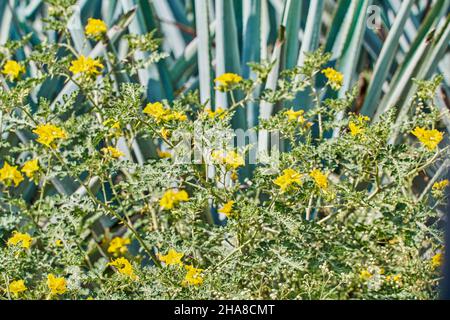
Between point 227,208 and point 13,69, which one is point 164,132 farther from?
point 13,69

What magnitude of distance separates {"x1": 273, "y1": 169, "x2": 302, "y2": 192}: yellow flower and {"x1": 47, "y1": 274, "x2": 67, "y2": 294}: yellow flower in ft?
2.26

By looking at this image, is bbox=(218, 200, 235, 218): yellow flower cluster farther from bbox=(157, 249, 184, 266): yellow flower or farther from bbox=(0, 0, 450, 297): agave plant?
bbox=(0, 0, 450, 297): agave plant

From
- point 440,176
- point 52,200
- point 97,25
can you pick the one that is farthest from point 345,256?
point 97,25

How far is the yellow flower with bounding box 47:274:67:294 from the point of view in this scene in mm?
2553

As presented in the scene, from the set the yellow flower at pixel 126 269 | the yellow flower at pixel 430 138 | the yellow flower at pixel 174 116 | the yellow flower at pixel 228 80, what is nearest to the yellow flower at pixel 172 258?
the yellow flower at pixel 126 269

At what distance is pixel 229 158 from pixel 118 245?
723 millimetres

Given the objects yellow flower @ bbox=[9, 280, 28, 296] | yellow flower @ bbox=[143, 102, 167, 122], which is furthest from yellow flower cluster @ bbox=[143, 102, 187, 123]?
yellow flower @ bbox=[9, 280, 28, 296]

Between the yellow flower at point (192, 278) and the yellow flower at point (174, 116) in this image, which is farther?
the yellow flower at point (174, 116)

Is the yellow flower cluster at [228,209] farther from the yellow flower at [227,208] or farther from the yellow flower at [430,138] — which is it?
the yellow flower at [430,138]

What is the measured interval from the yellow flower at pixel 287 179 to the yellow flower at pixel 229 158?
119mm

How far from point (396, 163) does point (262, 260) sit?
51cm

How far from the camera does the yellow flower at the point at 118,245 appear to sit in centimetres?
305

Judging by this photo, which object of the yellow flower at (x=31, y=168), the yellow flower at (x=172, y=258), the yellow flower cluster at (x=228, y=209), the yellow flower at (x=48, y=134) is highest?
the yellow flower at (x=48, y=134)

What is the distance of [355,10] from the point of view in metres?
3.33
